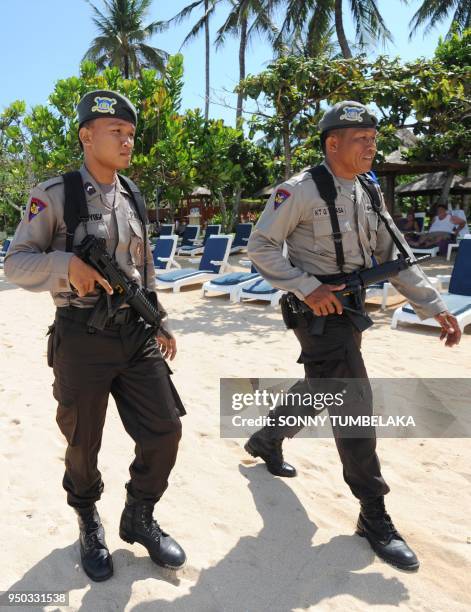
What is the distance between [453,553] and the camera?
7.24 ft

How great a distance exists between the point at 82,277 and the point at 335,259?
44.9 inches

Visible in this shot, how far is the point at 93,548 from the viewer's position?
2.11 metres

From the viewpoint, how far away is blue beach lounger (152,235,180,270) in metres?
12.0

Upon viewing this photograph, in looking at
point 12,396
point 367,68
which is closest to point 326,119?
point 12,396

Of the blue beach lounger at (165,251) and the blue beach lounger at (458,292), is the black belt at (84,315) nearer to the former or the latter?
the blue beach lounger at (458,292)

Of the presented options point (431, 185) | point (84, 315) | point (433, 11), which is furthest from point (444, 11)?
point (84, 315)

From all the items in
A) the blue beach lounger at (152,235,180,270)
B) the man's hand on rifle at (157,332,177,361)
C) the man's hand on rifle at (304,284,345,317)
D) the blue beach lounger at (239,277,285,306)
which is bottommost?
the blue beach lounger at (239,277,285,306)

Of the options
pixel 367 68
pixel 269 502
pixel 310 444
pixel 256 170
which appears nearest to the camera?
pixel 269 502

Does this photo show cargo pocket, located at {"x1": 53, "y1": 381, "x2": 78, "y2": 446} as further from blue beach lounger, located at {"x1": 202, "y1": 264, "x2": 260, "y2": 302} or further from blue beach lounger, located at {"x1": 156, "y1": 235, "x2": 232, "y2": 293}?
blue beach lounger, located at {"x1": 156, "y1": 235, "x2": 232, "y2": 293}

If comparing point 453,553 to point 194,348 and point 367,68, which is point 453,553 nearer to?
point 194,348

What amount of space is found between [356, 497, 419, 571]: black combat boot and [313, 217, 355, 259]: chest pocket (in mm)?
1116

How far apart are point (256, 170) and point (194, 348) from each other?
1510 centimetres

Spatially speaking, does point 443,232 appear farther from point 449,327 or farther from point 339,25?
point 449,327

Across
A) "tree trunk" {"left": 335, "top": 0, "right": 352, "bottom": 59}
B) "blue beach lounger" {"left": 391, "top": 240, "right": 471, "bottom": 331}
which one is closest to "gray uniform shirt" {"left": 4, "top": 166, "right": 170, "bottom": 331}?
"blue beach lounger" {"left": 391, "top": 240, "right": 471, "bottom": 331}
